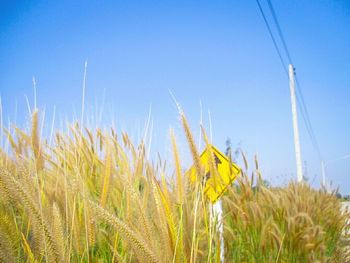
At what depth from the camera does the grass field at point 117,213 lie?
1.06m

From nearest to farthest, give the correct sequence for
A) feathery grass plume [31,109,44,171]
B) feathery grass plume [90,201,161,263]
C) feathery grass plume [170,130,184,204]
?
1. feathery grass plume [90,201,161,263]
2. feathery grass plume [170,130,184,204]
3. feathery grass plume [31,109,44,171]

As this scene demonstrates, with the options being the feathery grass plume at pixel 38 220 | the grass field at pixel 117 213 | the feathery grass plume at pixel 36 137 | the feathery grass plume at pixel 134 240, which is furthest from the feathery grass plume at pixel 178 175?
the feathery grass plume at pixel 36 137

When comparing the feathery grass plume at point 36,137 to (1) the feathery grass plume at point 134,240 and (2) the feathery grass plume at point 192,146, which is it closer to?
(2) the feathery grass plume at point 192,146

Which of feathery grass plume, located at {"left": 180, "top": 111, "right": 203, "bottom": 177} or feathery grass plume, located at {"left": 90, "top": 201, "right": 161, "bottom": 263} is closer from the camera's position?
feathery grass plume, located at {"left": 90, "top": 201, "right": 161, "bottom": 263}

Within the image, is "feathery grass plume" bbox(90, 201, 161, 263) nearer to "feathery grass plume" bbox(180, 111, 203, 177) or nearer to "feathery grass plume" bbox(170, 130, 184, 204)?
"feathery grass plume" bbox(170, 130, 184, 204)

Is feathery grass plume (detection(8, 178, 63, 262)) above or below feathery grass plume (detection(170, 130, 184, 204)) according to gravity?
below

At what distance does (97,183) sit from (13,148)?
1.89ft

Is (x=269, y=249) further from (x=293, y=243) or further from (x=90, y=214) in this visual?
(x=90, y=214)

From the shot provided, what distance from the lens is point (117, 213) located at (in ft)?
7.04

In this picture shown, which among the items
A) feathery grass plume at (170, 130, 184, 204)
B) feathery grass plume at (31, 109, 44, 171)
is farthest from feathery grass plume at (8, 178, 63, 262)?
feathery grass plume at (31, 109, 44, 171)

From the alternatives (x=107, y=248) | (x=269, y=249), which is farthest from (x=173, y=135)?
(x=269, y=249)

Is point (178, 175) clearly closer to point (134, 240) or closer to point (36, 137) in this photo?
point (134, 240)

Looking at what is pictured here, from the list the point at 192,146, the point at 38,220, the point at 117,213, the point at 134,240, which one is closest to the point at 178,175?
the point at 192,146

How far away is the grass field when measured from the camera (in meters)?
1.06
